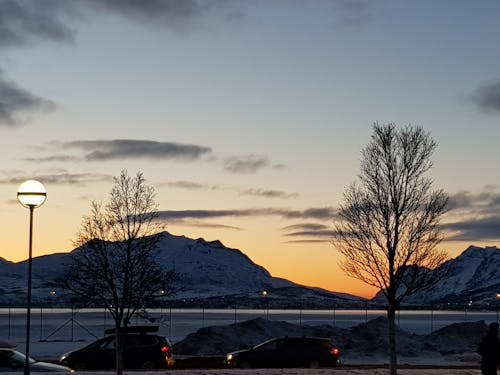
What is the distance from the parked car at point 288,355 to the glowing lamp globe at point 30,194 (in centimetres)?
1793

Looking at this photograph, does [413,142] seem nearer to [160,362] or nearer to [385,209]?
[385,209]

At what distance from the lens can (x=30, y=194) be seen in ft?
73.8

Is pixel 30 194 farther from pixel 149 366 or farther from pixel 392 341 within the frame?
pixel 149 366

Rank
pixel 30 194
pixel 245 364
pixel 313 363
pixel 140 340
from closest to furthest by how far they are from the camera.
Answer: pixel 30 194 → pixel 140 340 → pixel 245 364 → pixel 313 363

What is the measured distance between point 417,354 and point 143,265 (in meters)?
29.1

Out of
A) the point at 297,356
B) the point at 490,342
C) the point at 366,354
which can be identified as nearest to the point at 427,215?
the point at 490,342

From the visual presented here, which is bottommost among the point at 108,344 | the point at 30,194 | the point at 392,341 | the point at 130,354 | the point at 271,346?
the point at 130,354

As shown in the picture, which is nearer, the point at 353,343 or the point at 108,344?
the point at 108,344

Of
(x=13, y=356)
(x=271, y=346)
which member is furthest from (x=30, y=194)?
(x=271, y=346)

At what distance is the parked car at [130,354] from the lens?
36250mm

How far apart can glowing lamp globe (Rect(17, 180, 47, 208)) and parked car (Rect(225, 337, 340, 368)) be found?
58.8ft

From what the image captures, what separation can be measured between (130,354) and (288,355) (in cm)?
699

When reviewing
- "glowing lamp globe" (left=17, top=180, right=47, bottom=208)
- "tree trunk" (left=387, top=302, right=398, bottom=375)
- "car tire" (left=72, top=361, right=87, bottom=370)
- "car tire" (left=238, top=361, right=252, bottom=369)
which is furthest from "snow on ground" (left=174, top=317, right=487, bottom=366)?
"glowing lamp globe" (left=17, top=180, right=47, bottom=208)

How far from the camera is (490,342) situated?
2233cm
